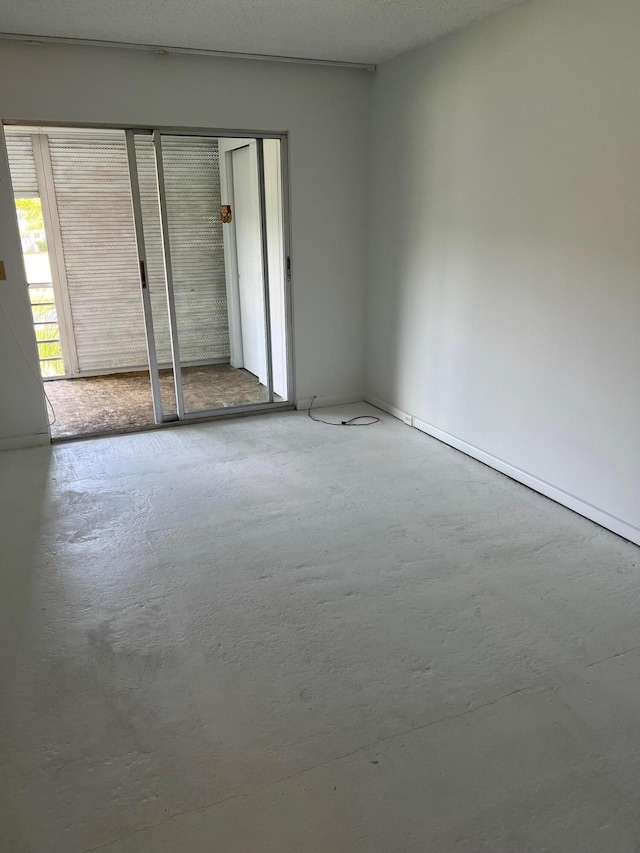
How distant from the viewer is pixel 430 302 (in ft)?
14.1

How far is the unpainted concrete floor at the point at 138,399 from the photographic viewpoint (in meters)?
4.89

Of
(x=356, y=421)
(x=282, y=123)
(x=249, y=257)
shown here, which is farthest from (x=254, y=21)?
(x=356, y=421)

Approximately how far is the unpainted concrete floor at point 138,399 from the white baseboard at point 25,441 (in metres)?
0.16

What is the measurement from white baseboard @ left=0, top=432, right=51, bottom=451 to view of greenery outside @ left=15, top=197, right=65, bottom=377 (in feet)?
5.43

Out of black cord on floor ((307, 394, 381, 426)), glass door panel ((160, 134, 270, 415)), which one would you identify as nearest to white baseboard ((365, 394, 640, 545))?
black cord on floor ((307, 394, 381, 426))

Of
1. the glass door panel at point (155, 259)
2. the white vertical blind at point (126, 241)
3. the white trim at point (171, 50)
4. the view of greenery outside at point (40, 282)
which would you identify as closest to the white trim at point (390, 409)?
the white vertical blind at point (126, 241)

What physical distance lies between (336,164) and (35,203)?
121 inches

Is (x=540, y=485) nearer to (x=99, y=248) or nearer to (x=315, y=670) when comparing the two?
(x=315, y=670)

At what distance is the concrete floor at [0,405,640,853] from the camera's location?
1629 mm

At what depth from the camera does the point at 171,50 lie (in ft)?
12.8

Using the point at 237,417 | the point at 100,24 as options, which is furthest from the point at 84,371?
the point at 100,24

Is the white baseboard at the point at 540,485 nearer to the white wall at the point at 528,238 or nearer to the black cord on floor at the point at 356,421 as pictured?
the white wall at the point at 528,238

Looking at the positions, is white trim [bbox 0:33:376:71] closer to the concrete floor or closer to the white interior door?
the white interior door

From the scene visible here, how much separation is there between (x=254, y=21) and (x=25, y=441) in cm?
306
